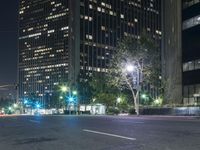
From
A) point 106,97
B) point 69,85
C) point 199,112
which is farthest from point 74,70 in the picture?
point 199,112

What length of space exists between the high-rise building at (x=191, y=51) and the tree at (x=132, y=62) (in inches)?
382

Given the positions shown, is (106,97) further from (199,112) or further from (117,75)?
(199,112)

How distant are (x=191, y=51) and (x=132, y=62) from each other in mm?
16644

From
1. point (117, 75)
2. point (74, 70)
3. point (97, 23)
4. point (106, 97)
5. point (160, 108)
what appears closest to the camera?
point (160, 108)

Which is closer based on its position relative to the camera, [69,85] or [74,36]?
[69,85]

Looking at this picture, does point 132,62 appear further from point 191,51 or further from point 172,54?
point 172,54

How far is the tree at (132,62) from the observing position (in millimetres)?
61281

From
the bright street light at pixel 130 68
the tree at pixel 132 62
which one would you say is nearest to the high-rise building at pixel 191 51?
the tree at pixel 132 62

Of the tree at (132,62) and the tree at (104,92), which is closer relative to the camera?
the tree at (132,62)

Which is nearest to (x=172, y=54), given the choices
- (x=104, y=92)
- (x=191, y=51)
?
(x=191, y=51)

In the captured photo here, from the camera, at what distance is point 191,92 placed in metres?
73.6

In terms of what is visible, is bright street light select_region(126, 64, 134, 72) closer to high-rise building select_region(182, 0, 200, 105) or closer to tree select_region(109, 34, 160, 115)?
tree select_region(109, 34, 160, 115)

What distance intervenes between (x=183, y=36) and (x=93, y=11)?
121398mm

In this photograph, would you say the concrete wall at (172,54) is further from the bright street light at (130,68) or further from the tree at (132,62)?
the bright street light at (130,68)
